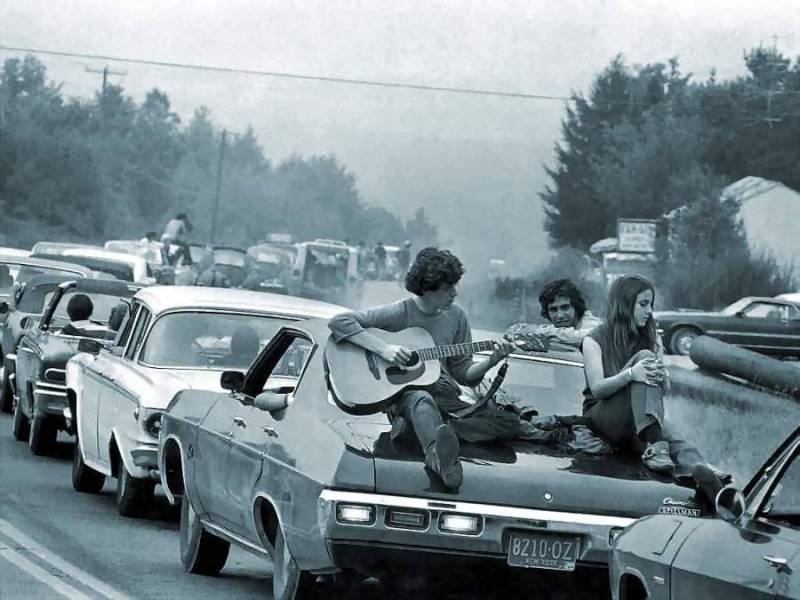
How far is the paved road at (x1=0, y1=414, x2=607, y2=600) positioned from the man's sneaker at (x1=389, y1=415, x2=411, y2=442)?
0.65 meters

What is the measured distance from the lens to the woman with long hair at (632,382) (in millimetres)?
8328

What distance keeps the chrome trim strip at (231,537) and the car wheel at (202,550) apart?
6.1 inches

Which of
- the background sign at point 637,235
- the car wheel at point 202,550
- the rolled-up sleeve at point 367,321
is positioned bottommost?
the car wheel at point 202,550

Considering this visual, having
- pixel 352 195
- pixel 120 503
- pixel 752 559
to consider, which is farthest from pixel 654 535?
pixel 352 195

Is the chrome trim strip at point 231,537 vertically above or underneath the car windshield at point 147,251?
underneath

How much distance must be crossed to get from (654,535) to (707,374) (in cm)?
2078

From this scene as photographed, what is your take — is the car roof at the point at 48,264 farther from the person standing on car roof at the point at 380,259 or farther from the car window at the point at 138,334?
the person standing on car roof at the point at 380,259

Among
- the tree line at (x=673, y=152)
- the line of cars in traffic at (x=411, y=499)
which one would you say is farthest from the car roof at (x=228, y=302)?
the tree line at (x=673, y=152)

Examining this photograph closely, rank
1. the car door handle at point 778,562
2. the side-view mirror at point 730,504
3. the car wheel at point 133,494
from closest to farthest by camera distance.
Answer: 1. the car door handle at point 778,562
2. the side-view mirror at point 730,504
3. the car wheel at point 133,494

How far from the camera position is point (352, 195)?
17075 cm

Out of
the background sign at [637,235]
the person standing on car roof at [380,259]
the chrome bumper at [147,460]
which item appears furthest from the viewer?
the person standing on car roof at [380,259]

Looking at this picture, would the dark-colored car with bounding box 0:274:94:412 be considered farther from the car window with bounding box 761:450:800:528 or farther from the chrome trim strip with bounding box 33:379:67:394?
the car window with bounding box 761:450:800:528

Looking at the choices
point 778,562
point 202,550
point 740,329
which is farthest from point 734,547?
point 740,329

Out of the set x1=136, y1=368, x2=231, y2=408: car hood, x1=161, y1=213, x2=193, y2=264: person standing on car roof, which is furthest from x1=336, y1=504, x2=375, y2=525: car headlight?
x1=161, y1=213, x2=193, y2=264: person standing on car roof
